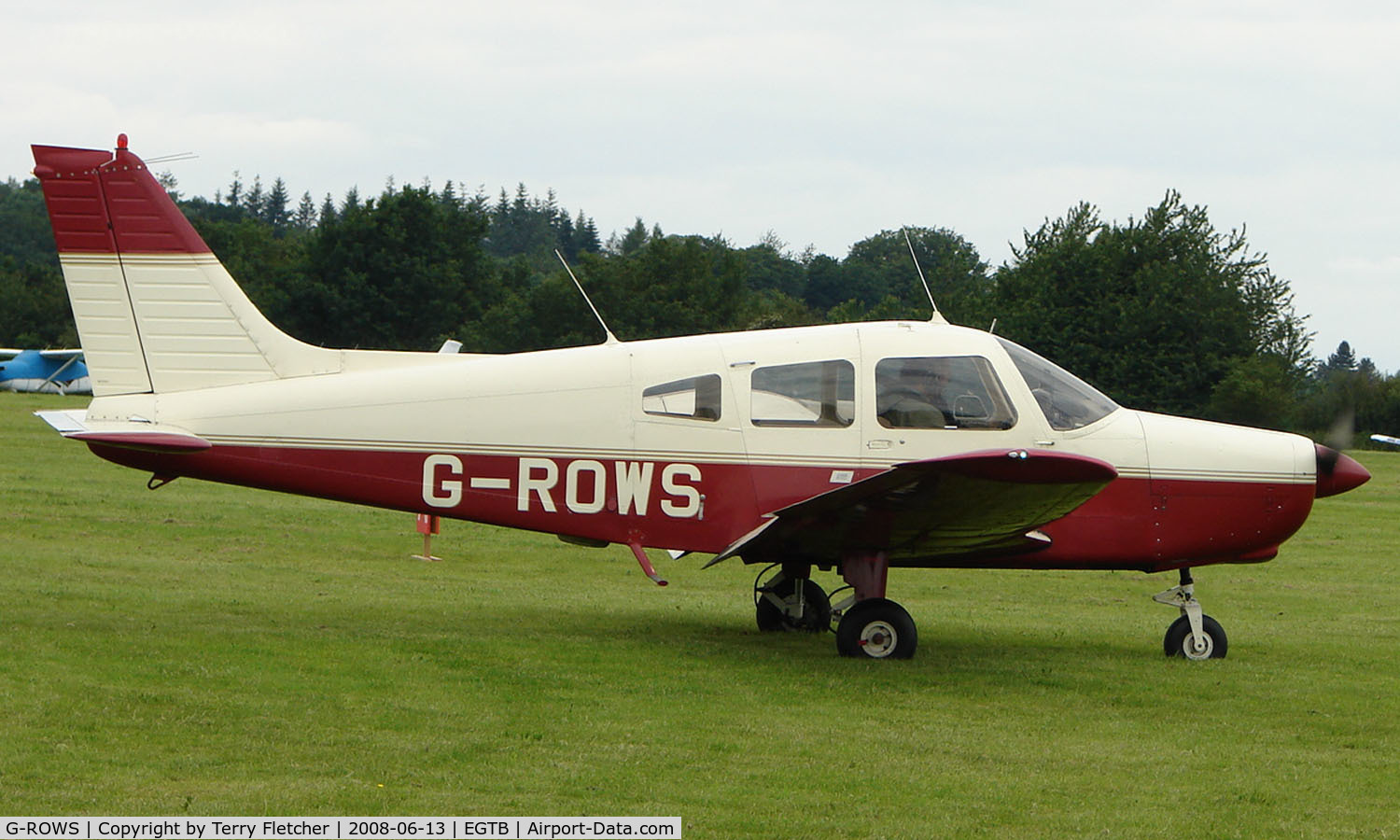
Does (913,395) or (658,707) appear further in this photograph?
(913,395)

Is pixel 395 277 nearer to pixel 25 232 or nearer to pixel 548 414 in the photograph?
pixel 548 414

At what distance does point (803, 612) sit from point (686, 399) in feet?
8.59

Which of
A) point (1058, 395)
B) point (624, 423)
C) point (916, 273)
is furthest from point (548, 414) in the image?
point (916, 273)

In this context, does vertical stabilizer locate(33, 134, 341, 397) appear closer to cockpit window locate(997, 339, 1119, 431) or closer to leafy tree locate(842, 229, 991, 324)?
cockpit window locate(997, 339, 1119, 431)

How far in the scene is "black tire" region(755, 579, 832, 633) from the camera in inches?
474

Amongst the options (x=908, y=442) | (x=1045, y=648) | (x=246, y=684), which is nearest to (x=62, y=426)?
(x=246, y=684)

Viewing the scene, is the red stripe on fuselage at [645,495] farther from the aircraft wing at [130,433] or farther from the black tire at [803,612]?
the black tire at [803,612]

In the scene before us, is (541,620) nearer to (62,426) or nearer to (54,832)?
(62,426)

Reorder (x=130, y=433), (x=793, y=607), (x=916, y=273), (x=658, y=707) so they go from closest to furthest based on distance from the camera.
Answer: (x=658, y=707)
(x=130, y=433)
(x=793, y=607)
(x=916, y=273)

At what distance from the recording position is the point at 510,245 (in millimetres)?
164000

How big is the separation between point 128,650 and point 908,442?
Result: 18.3 ft

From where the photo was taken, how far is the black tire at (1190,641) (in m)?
11.1

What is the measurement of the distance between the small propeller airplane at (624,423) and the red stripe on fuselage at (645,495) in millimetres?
15

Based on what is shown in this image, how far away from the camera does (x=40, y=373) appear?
62.5 meters
